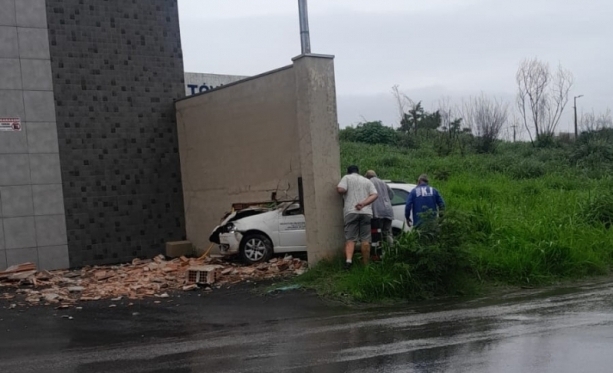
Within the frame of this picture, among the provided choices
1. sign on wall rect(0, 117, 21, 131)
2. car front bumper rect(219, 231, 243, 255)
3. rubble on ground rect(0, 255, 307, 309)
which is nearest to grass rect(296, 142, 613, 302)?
rubble on ground rect(0, 255, 307, 309)

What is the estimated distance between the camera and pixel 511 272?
12.0m

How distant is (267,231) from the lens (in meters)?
14.1

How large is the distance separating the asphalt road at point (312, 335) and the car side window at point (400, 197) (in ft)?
12.6

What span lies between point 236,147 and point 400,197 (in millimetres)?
A: 3863

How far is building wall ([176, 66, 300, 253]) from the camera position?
14039mm

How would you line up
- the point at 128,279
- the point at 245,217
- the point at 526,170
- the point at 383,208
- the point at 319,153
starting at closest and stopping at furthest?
the point at 319,153
the point at 383,208
the point at 128,279
the point at 245,217
the point at 526,170

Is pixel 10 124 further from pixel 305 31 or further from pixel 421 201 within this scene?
pixel 421 201

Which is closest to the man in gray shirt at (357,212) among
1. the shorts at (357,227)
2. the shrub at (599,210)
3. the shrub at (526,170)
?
the shorts at (357,227)

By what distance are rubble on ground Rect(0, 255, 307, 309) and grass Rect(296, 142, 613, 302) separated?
175 centimetres

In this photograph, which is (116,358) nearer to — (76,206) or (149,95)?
(76,206)

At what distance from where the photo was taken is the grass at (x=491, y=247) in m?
10.7

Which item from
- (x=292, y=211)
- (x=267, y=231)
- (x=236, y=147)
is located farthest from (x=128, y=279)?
(x=236, y=147)

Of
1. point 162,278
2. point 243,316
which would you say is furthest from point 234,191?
point 243,316

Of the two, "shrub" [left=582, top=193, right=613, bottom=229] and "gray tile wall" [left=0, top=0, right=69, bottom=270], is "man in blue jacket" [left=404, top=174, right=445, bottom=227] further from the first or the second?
"gray tile wall" [left=0, top=0, right=69, bottom=270]
